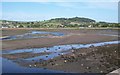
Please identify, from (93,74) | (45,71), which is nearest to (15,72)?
(45,71)

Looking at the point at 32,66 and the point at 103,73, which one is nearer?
the point at 103,73

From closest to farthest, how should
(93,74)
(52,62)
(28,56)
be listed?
(93,74)
(52,62)
(28,56)

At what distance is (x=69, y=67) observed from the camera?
59.6ft

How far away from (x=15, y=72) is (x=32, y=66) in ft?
8.09

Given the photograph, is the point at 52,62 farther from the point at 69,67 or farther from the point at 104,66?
the point at 104,66

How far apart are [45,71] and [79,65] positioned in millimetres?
3363

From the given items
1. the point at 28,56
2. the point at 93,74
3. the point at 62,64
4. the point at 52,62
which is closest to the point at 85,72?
the point at 93,74

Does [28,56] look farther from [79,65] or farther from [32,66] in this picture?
[79,65]

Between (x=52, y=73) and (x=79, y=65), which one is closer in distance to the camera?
(x=52, y=73)

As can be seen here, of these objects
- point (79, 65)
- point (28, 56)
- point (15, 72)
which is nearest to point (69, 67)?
point (79, 65)

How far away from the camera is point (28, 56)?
24.3 metres

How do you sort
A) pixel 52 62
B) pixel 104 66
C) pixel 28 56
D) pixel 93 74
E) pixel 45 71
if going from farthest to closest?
pixel 28 56, pixel 52 62, pixel 104 66, pixel 45 71, pixel 93 74

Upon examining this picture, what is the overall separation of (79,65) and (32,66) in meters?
3.99

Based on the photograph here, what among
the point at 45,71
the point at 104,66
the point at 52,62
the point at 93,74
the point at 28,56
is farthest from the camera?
the point at 28,56
